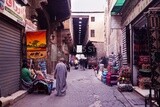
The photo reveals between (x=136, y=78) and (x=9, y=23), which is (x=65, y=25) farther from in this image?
(x=9, y=23)

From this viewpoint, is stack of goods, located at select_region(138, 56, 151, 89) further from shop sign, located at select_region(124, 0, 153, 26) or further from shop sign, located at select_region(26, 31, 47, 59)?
shop sign, located at select_region(26, 31, 47, 59)

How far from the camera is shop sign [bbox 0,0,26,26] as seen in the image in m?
10.8

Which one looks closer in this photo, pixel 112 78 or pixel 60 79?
pixel 60 79

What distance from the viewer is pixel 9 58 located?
12516mm

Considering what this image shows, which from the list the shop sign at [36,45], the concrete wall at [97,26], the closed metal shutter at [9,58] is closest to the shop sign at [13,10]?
the closed metal shutter at [9,58]

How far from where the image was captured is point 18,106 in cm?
1059

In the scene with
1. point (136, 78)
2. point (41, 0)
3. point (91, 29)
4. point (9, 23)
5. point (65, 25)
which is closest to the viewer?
point (9, 23)

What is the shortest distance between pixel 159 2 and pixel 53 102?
15.4 feet

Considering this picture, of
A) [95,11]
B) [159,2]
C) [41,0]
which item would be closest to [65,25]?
[41,0]

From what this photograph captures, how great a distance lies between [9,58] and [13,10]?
5.65 ft

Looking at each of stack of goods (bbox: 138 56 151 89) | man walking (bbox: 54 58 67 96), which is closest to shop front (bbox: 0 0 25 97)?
man walking (bbox: 54 58 67 96)

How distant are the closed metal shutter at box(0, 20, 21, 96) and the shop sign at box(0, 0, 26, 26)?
0.34 metres

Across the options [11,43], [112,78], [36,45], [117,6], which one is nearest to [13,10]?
[11,43]

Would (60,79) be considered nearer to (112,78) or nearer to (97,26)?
(112,78)
